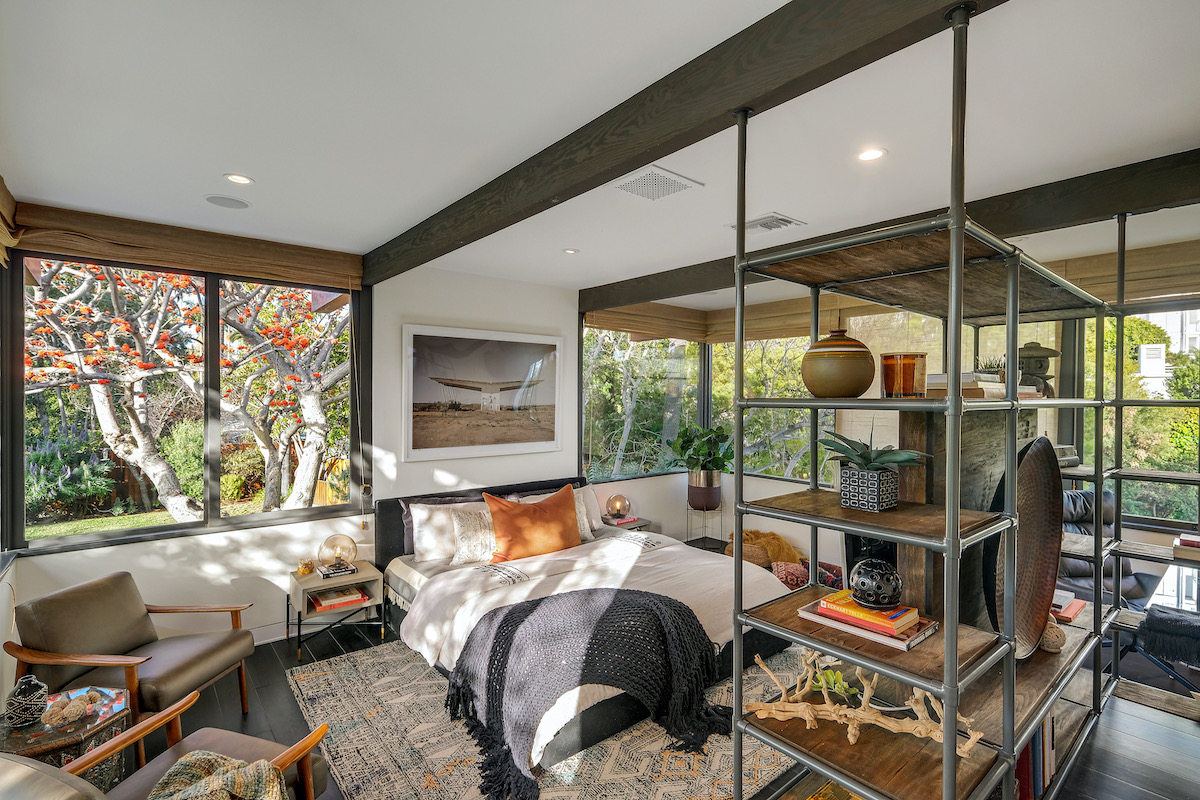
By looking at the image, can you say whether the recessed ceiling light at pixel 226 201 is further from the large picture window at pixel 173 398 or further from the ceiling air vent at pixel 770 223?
the ceiling air vent at pixel 770 223

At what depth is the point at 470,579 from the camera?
3.35 m

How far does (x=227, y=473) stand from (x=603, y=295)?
309 centimetres

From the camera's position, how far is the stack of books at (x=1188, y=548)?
2182mm

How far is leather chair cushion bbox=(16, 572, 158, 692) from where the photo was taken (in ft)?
7.80

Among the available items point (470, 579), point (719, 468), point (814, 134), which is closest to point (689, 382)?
point (719, 468)

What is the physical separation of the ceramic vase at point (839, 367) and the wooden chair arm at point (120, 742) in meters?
2.27

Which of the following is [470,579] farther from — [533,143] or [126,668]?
[533,143]

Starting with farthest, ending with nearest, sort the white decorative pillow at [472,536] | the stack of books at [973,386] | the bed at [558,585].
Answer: the white decorative pillow at [472,536] → the bed at [558,585] → the stack of books at [973,386]

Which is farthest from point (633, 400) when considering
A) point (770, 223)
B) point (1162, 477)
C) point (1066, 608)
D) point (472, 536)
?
point (1162, 477)

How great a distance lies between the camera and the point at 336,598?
3.59 metres

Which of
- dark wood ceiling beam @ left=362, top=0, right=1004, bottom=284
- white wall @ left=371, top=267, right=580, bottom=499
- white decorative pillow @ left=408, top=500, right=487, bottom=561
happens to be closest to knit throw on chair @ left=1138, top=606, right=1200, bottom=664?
dark wood ceiling beam @ left=362, top=0, right=1004, bottom=284

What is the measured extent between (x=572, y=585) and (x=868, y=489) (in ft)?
7.39

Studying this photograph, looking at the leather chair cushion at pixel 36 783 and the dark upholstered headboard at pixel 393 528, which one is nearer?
the leather chair cushion at pixel 36 783

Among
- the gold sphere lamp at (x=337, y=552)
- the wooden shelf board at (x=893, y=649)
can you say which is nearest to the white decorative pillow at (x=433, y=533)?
→ the gold sphere lamp at (x=337, y=552)
